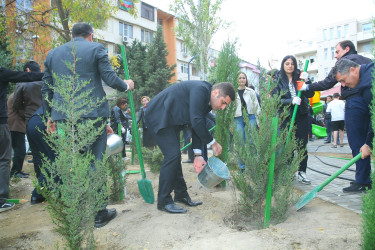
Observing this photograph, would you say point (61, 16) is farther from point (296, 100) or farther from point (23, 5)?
point (296, 100)

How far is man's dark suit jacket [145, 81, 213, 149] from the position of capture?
3.12 metres

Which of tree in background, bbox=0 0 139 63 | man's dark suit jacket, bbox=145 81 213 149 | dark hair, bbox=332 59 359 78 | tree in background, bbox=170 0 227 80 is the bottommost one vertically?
man's dark suit jacket, bbox=145 81 213 149

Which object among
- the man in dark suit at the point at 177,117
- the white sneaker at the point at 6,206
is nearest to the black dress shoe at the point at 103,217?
the man in dark suit at the point at 177,117

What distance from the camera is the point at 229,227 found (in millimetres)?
2820

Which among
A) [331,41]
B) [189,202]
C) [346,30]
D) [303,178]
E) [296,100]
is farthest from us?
[331,41]

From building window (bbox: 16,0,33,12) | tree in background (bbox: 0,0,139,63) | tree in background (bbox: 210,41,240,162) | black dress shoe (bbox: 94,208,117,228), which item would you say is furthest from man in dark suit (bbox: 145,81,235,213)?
building window (bbox: 16,0,33,12)

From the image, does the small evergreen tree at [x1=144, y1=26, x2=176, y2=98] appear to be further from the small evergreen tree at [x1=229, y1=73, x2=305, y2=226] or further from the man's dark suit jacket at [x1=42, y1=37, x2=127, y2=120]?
the small evergreen tree at [x1=229, y1=73, x2=305, y2=226]

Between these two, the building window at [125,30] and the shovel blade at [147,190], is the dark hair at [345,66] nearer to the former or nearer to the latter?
the shovel blade at [147,190]

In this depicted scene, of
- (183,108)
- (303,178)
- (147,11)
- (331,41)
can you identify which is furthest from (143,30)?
(331,41)

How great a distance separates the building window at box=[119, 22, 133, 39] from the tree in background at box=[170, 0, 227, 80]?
26.4ft

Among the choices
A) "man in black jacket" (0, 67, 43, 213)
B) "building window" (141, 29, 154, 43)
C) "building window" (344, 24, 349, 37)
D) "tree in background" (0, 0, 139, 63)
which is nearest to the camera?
"man in black jacket" (0, 67, 43, 213)

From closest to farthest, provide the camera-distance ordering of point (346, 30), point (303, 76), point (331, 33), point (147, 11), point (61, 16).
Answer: point (303, 76) < point (61, 16) < point (147, 11) < point (346, 30) < point (331, 33)

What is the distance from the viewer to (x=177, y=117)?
130 inches

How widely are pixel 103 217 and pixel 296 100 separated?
3136mm
